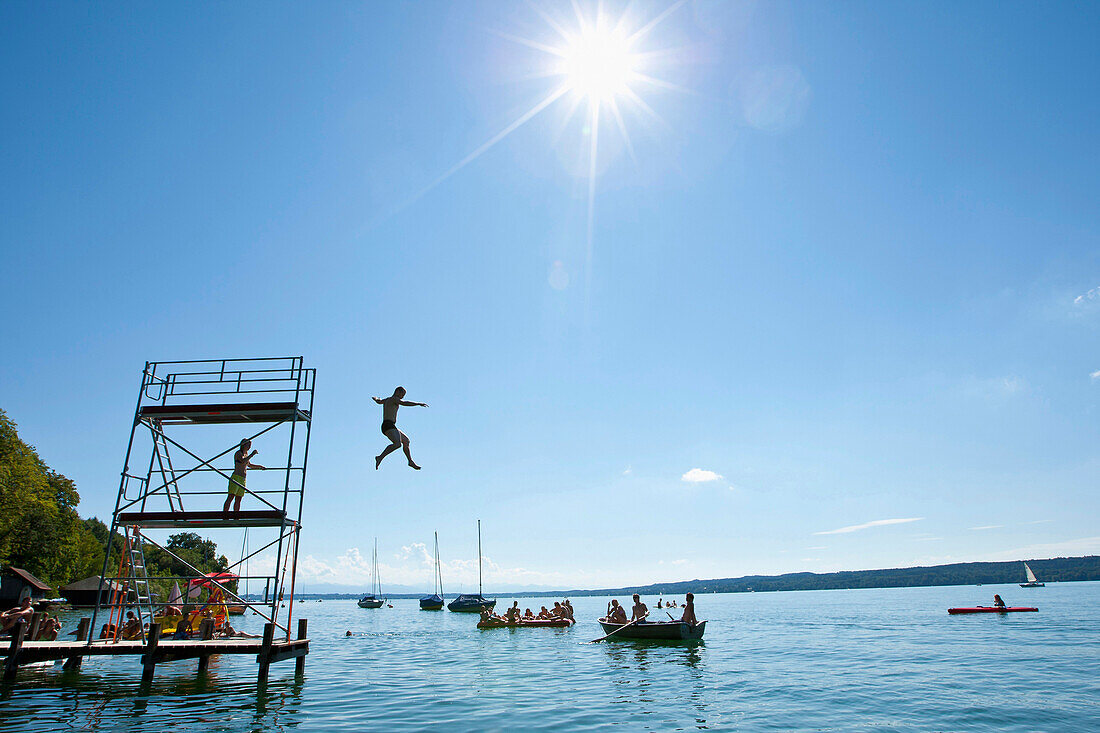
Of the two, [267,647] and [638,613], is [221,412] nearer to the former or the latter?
[267,647]

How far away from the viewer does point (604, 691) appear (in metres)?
18.6

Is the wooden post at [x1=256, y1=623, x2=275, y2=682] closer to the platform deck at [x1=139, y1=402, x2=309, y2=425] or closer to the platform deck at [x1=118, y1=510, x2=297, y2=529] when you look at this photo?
the platform deck at [x1=118, y1=510, x2=297, y2=529]

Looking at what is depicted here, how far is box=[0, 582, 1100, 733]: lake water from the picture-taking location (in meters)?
14.2

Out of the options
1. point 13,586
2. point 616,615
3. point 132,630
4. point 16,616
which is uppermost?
point 13,586

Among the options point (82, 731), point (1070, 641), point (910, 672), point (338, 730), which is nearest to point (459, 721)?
point (338, 730)

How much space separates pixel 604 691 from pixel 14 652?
1749 centimetres

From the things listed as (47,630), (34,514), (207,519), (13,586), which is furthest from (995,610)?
(13,586)

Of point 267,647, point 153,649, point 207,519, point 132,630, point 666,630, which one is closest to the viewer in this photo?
point 267,647

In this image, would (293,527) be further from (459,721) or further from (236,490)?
(459,721)

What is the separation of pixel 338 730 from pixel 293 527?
5761 millimetres

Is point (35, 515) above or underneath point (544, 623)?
above

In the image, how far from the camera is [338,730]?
528 inches

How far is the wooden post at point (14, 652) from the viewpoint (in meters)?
17.4

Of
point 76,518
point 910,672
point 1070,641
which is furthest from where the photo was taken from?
point 76,518
